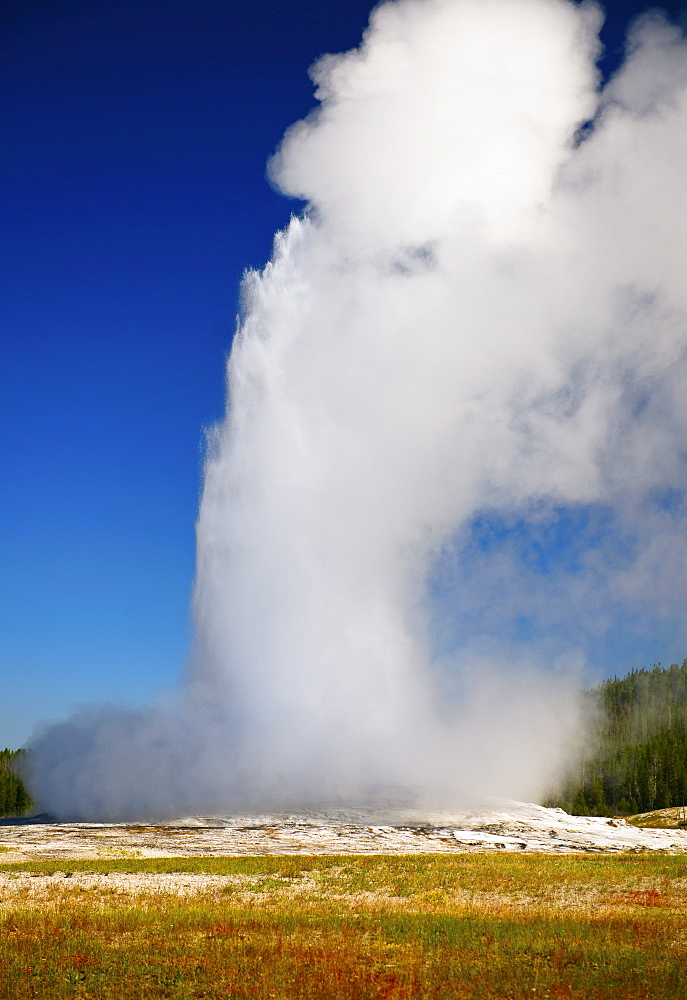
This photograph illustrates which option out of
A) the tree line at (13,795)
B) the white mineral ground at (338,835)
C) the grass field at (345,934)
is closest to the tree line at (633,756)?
the white mineral ground at (338,835)

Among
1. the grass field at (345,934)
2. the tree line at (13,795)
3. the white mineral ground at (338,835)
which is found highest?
the grass field at (345,934)

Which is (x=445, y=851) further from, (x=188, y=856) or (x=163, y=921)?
(x=163, y=921)

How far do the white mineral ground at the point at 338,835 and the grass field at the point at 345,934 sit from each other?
11.7 metres

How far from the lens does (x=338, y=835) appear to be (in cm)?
5056

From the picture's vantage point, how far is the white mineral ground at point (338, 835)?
43.2 metres

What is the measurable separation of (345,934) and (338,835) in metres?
33.2

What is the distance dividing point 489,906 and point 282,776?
5850 centimetres

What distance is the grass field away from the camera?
15.4 metres

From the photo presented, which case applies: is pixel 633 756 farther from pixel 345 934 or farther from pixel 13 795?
pixel 345 934

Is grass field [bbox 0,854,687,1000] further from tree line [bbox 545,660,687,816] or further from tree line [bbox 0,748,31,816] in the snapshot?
tree line [bbox 0,748,31,816]

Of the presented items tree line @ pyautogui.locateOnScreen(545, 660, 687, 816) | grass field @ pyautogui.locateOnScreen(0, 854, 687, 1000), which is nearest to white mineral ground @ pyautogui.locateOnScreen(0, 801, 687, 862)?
grass field @ pyautogui.locateOnScreen(0, 854, 687, 1000)

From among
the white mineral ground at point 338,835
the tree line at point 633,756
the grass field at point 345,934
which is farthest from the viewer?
the tree line at point 633,756

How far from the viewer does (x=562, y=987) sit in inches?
598

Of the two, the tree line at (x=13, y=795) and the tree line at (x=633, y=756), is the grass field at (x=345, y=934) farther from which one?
the tree line at (x=13, y=795)
